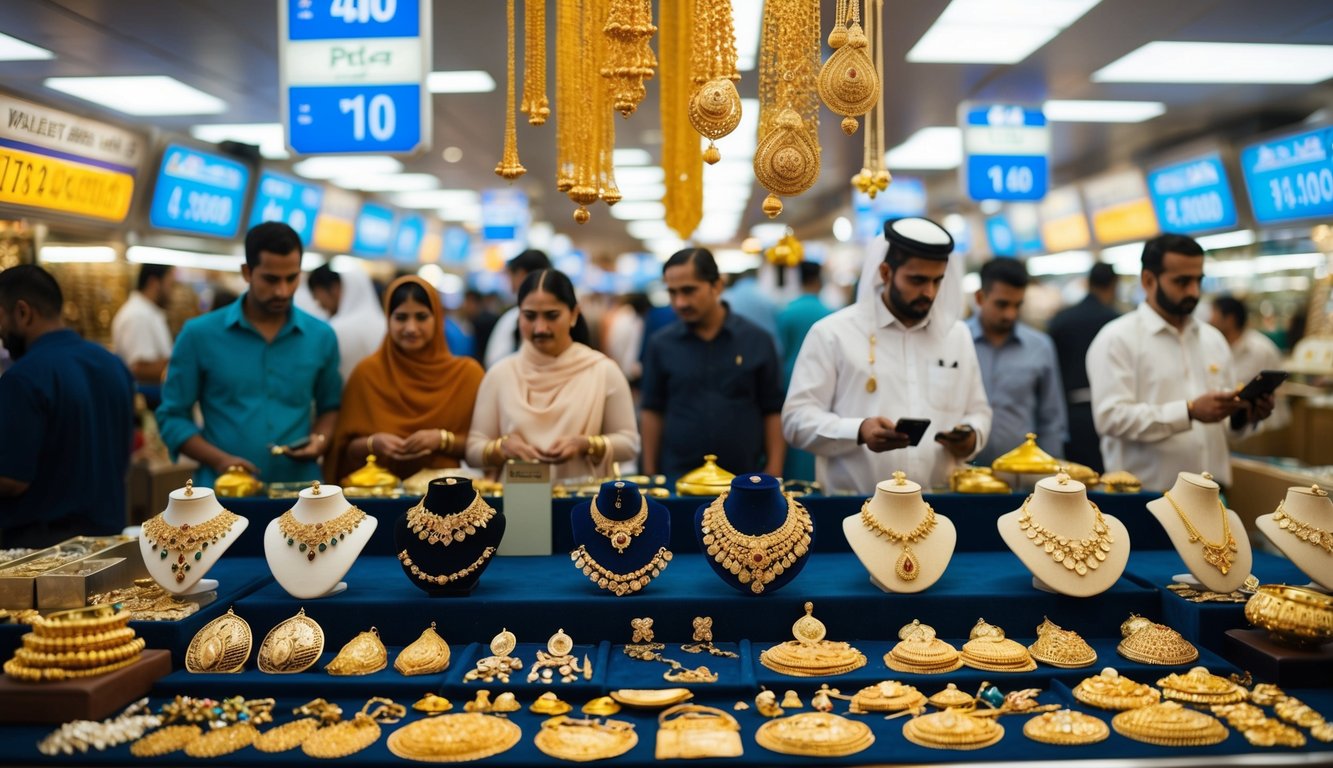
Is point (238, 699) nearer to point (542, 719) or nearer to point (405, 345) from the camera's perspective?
point (542, 719)

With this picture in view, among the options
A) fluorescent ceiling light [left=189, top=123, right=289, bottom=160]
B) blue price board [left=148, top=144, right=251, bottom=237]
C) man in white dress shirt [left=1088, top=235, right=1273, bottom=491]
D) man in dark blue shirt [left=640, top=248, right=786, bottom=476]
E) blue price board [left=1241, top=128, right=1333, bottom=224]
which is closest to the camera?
man in white dress shirt [left=1088, top=235, right=1273, bottom=491]

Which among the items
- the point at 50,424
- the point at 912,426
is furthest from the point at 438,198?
the point at 912,426

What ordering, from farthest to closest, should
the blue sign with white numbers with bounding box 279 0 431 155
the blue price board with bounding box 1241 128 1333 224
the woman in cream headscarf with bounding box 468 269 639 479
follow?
the blue price board with bounding box 1241 128 1333 224, the blue sign with white numbers with bounding box 279 0 431 155, the woman in cream headscarf with bounding box 468 269 639 479

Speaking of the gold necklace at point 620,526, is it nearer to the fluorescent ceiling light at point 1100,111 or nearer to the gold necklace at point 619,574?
the gold necklace at point 619,574

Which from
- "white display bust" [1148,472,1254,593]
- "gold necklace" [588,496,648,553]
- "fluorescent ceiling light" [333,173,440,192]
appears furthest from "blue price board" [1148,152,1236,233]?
"fluorescent ceiling light" [333,173,440,192]

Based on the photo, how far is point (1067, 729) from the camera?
90.9 inches

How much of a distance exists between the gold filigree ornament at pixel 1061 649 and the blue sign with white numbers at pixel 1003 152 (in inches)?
216

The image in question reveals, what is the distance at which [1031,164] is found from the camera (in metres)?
7.65

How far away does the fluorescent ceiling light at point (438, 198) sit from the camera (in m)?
13.1

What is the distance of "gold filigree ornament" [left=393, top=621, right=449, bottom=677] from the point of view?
8.59 feet

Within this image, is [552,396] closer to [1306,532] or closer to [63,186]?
[1306,532]

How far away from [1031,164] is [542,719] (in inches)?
260

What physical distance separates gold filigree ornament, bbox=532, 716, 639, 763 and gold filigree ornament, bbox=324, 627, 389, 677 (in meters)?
0.55

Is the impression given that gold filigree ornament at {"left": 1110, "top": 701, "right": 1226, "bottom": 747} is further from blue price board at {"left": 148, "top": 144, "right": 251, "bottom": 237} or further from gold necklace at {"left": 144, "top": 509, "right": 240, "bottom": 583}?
blue price board at {"left": 148, "top": 144, "right": 251, "bottom": 237}
